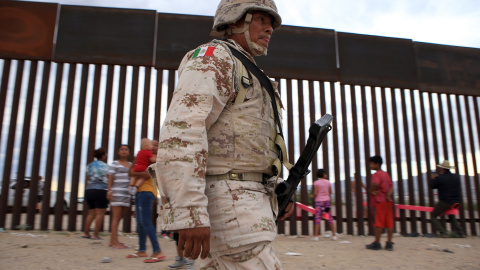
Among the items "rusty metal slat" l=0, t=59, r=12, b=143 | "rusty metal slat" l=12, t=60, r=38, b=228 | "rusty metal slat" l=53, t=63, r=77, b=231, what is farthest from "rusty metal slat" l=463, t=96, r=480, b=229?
"rusty metal slat" l=0, t=59, r=12, b=143

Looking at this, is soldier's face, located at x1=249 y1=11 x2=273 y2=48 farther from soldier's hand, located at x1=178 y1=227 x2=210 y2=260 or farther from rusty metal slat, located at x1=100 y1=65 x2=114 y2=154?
rusty metal slat, located at x1=100 y1=65 x2=114 y2=154

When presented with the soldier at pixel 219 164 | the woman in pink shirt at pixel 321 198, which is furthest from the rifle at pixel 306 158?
the woman in pink shirt at pixel 321 198

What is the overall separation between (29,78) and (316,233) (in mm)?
5375

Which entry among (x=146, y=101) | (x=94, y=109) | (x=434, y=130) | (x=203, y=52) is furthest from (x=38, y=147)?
(x=434, y=130)

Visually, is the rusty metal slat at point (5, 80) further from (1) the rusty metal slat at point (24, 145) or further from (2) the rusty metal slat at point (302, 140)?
(2) the rusty metal slat at point (302, 140)

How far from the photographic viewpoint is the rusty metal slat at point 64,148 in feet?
18.3

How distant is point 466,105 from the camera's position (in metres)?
7.33

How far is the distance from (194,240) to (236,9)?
102cm

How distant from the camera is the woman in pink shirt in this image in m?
5.93

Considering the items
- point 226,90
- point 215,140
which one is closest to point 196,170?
point 215,140

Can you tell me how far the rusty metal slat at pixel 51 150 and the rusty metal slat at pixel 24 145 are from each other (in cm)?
37

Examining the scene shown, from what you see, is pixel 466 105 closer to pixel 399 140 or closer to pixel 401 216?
pixel 399 140

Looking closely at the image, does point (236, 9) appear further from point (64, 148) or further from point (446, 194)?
point (446, 194)

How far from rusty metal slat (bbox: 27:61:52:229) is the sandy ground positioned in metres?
0.36
